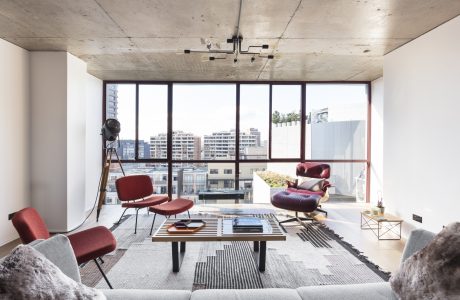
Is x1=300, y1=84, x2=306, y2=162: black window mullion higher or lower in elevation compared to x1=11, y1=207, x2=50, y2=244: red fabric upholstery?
higher

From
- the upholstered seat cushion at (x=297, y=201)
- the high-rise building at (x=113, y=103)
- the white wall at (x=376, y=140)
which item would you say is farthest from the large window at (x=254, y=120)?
the high-rise building at (x=113, y=103)

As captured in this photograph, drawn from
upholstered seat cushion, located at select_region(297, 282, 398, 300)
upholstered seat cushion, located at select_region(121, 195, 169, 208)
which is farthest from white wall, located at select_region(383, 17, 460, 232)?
upholstered seat cushion, located at select_region(121, 195, 169, 208)

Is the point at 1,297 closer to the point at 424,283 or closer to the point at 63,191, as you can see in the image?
the point at 424,283

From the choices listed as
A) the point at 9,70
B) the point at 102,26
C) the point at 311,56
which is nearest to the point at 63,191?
the point at 9,70

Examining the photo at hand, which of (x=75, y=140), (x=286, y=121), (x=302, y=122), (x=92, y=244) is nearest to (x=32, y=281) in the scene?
(x=92, y=244)

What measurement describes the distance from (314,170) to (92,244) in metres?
4.12

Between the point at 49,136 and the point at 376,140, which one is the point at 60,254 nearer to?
the point at 49,136

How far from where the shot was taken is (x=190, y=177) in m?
6.12

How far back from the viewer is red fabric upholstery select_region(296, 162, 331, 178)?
5.25 metres

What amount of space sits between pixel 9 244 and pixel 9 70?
2.34 meters

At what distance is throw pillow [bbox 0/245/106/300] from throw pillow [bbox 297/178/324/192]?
424 cm

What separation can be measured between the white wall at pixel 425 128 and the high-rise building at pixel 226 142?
8.73 feet

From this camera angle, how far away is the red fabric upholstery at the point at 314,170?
17.2ft

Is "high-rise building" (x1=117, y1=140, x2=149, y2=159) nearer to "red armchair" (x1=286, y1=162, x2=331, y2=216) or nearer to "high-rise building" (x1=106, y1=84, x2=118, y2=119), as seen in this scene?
"high-rise building" (x1=106, y1=84, x2=118, y2=119)
